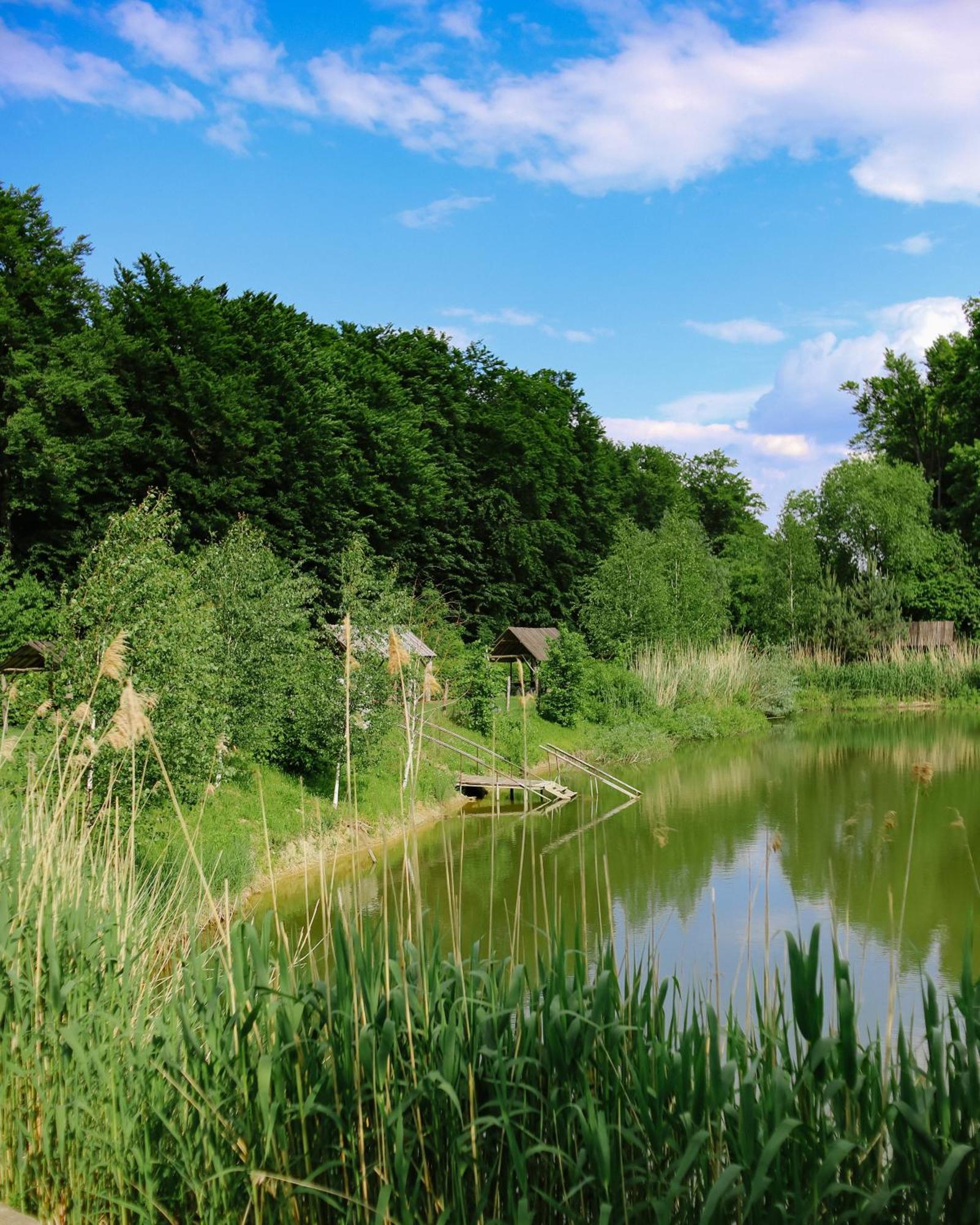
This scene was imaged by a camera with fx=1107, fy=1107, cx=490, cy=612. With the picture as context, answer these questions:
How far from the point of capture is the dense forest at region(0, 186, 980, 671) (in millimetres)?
23781

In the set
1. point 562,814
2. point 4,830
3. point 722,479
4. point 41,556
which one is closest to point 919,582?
point 722,479

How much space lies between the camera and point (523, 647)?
101 feet

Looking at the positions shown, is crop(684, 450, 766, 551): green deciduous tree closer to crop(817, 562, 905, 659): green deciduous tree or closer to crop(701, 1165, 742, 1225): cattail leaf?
crop(817, 562, 905, 659): green deciduous tree

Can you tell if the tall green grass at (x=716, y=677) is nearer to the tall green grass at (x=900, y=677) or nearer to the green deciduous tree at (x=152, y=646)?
the tall green grass at (x=900, y=677)

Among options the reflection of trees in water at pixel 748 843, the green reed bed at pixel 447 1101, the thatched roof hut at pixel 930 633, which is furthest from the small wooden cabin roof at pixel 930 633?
the green reed bed at pixel 447 1101

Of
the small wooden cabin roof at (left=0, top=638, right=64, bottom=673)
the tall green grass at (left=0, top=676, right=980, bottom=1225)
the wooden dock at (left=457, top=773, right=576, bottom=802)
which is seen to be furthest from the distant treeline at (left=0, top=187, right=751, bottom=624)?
the tall green grass at (left=0, top=676, right=980, bottom=1225)

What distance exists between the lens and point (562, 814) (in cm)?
1938

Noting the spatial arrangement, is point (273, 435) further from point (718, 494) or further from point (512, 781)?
point (718, 494)

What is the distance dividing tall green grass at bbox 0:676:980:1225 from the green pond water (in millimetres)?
537

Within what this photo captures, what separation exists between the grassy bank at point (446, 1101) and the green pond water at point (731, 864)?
0.53 m

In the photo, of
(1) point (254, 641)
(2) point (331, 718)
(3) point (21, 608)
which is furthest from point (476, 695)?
(3) point (21, 608)

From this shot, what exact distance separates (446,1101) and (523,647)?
27.2 meters

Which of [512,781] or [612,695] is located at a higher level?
[612,695]

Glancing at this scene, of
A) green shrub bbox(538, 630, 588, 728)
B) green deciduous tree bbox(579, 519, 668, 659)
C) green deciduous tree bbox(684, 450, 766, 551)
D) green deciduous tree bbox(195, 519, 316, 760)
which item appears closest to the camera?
green deciduous tree bbox(195, 519, 316, 760)
